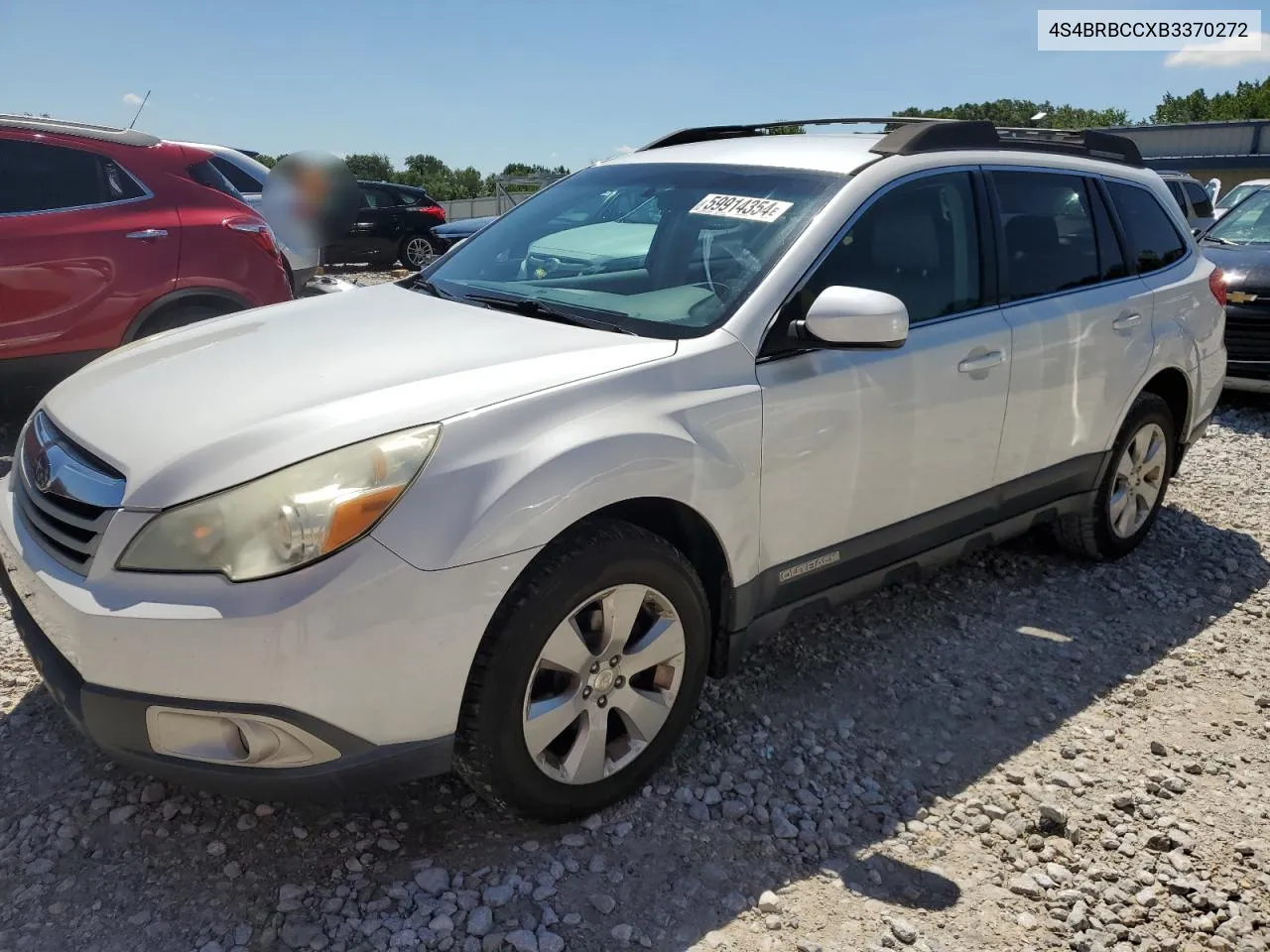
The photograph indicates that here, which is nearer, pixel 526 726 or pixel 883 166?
pixel 526 726

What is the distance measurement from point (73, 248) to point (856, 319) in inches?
177

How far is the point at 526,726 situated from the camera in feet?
8.04

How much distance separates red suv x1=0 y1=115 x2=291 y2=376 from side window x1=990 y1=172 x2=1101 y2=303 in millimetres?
4156

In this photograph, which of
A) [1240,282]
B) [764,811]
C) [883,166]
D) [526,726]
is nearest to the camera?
[526,726]

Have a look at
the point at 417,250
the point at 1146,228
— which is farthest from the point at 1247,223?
the point at 417,250

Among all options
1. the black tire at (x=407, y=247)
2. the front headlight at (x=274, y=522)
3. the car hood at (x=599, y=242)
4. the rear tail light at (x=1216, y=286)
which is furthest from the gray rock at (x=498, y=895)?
the black tire at (x=407, y=247)

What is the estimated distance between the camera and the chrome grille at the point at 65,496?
228 cm

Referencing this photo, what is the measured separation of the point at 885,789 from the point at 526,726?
112cm

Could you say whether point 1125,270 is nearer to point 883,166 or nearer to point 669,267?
point 883,166

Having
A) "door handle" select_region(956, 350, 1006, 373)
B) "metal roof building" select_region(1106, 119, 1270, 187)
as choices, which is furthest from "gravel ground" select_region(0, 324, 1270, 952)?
"metal roof building" select_region(1106, 119, 1270, 187)

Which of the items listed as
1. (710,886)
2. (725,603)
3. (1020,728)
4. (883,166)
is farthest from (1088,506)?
(710,886)

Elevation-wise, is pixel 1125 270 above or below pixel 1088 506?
above

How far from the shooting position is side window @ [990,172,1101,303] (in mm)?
3711

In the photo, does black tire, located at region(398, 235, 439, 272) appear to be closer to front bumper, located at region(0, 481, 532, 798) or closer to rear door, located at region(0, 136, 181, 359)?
rear door, located at region(0, 136, 181, 359)
